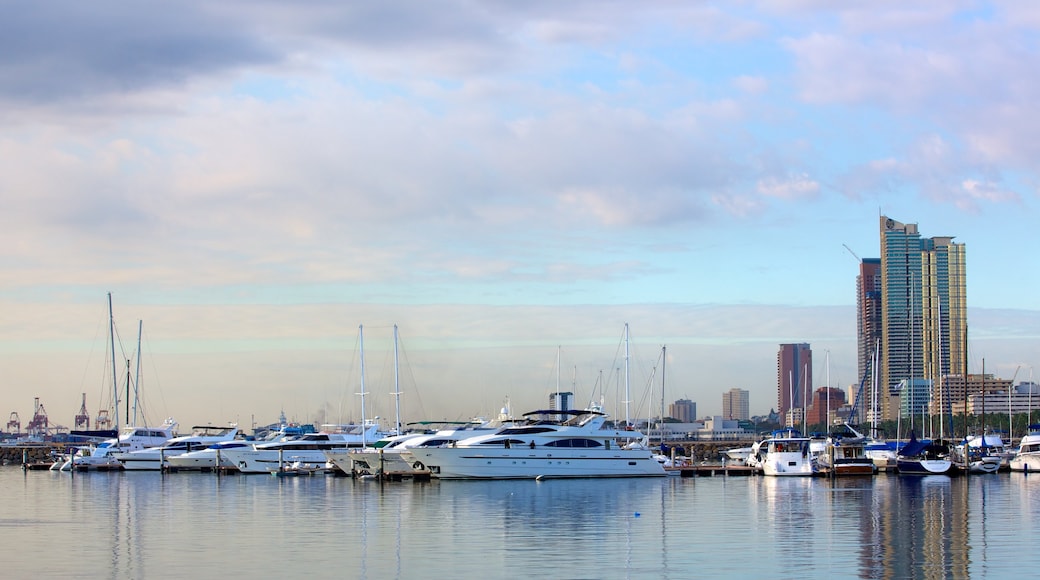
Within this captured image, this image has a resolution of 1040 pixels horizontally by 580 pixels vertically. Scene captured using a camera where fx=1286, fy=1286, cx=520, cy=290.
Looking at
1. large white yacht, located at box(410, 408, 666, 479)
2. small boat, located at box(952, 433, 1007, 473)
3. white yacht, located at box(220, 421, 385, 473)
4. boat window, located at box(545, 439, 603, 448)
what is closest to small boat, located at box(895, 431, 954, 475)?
small boat, located at box(952, 433, 1007, 473)

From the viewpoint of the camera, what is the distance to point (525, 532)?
43.9 meters

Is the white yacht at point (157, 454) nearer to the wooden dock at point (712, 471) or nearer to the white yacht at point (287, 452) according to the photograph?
the white yacht at point (287, 452)

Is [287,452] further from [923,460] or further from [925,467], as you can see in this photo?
[923,460]

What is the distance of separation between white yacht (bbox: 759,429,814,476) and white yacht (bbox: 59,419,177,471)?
5713cm

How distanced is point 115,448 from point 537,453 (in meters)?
53.2

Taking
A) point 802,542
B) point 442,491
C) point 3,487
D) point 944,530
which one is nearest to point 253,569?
point 802,542

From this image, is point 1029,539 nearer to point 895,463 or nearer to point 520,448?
point 520,448

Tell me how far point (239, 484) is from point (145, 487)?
6706 millimetres

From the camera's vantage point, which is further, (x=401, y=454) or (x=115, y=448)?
(x=115, y=448)

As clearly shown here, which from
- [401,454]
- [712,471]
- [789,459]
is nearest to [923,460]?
[789,459]

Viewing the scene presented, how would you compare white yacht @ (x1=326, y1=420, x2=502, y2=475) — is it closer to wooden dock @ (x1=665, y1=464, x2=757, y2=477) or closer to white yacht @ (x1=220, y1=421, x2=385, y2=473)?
white yacht @ (x1=220, y1=421, x2=385, y2=473)

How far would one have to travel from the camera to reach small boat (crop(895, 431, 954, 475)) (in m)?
96.7

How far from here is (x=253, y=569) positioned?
3384 cm

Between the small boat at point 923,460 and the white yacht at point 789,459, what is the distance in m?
8.86
